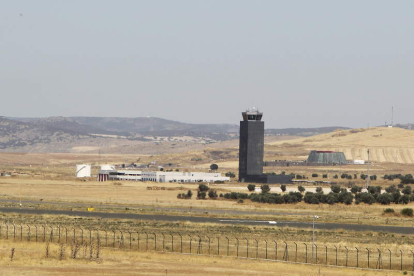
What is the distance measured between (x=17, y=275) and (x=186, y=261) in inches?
559

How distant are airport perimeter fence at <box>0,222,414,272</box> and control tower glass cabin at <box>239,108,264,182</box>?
4768 inches

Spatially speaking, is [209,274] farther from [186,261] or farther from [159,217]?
[159,217]

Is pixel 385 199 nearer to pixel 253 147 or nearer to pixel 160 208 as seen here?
pixel 160 208

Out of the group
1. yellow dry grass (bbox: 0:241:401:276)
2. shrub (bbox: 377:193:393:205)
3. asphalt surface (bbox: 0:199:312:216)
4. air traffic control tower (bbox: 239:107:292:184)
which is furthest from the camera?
air traffic control tower (bbox: 239:107:292:184)

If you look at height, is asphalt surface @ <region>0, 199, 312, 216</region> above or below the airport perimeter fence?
below

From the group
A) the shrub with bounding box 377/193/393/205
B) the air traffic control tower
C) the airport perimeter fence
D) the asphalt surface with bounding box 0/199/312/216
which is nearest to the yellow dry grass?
the airport perimeter fence

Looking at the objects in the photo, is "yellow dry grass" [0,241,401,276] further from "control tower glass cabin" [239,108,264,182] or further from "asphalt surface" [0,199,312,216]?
"control tower glass cabin" [239,108,264,182]

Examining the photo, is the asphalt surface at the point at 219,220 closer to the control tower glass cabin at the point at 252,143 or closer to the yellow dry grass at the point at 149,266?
the yellow dry grass at the point at 149,266

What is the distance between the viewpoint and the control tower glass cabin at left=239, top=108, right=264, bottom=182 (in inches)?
A: 7761

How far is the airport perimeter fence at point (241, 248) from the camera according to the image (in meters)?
62.3

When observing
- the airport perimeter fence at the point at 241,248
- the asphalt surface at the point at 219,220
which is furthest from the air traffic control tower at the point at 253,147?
the airport perimeter fence at the point at 241,248

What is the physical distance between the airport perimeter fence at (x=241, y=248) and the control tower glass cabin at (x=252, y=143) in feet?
397

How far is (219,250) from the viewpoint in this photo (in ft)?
218

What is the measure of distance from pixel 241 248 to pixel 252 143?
12956 cm
